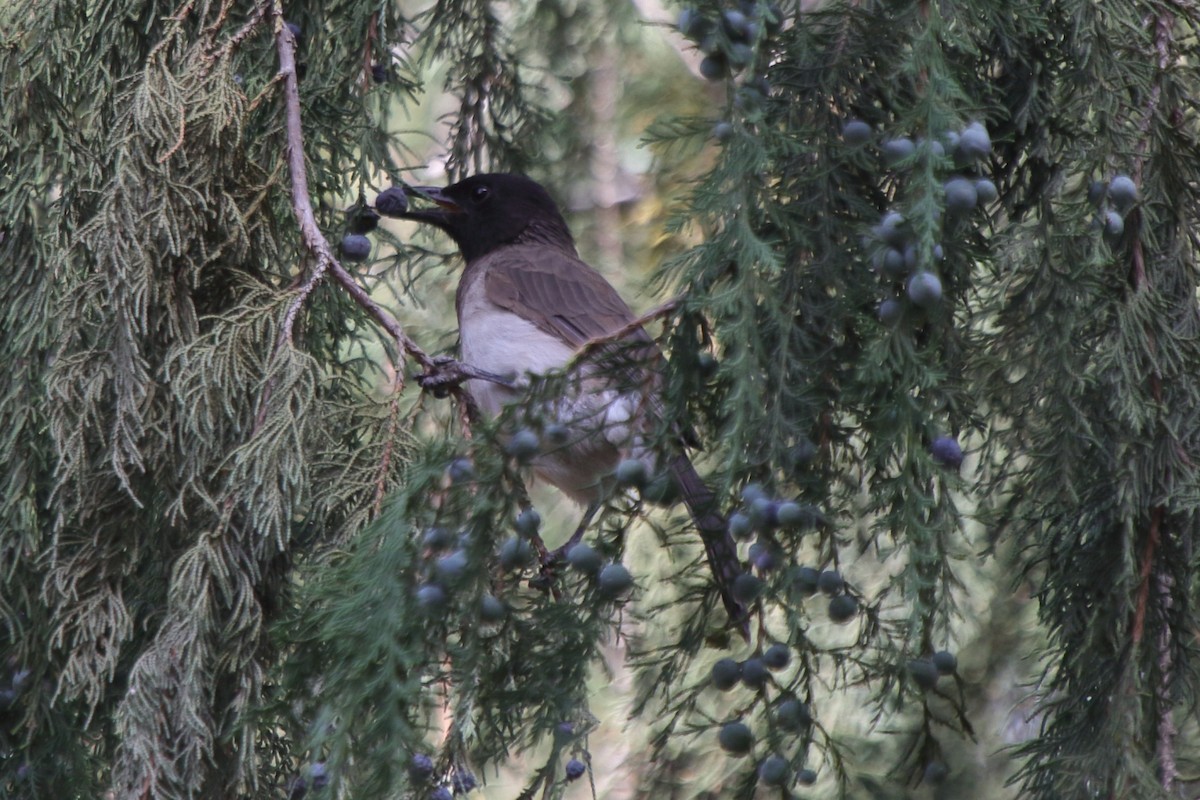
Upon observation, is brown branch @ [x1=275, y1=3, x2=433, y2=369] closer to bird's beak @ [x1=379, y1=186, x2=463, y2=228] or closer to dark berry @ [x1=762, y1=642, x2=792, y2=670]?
dark berry @ [x1=762, y1=642, x2=792, y2=670]

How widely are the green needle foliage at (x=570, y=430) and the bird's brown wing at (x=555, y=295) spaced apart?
966 millimetres

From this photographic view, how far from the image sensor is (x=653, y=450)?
1.98 metres

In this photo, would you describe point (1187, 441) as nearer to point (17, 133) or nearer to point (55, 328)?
point (55, 328)

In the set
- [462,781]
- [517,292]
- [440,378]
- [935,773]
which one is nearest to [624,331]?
[440,378]

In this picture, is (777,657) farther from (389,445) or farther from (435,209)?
(435,209)

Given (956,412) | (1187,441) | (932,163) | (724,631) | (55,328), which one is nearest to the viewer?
(932,163)

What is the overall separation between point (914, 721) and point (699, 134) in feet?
7.65

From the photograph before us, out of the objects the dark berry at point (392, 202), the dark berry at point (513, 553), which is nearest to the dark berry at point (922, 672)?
the dark berry at point (513, 553)

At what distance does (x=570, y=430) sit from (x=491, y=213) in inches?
93.3

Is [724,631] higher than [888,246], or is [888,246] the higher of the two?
[888,246]

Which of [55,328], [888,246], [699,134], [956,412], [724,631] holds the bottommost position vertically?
[724,631]

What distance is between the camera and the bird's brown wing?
3.90 meters

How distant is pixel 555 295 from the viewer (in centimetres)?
399

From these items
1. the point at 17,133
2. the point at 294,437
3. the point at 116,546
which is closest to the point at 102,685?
the point at 116,546
